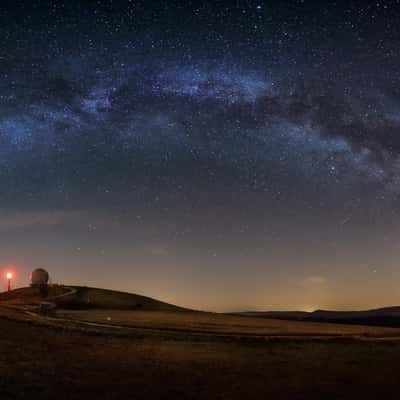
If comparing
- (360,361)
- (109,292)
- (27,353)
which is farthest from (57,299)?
(360,361)

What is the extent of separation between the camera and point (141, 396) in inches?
392

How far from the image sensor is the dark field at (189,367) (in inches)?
413

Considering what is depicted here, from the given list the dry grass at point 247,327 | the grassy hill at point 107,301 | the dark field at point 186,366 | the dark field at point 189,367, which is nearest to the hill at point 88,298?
the grassy hill at point 107,301

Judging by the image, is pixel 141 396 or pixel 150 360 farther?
pixel 150 360

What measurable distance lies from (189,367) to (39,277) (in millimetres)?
54088

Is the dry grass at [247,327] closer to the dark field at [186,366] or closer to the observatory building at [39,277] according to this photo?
the dark field at [186,366]

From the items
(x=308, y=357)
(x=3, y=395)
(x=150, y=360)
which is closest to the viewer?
(x=3, y=395)

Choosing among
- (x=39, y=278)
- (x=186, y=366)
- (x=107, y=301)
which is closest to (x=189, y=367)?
(x=186, y=366)

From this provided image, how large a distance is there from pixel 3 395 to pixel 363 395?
25.0 ft

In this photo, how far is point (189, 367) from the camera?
44.3 ft

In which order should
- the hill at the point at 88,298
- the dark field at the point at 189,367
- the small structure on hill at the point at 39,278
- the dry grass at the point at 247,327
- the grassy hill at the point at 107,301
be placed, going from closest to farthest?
the dark field at the point at 189,367
the dry grass at the point at 247,327
the hill at the point at 88,298
the grassy hill at the point at 107,301
the small structure on hill at the point at 39,278

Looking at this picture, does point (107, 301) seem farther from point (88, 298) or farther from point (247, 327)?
point (247, 327)

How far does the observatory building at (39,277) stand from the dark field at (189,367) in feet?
147

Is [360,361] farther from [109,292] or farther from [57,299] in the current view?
Result: [109,292]
